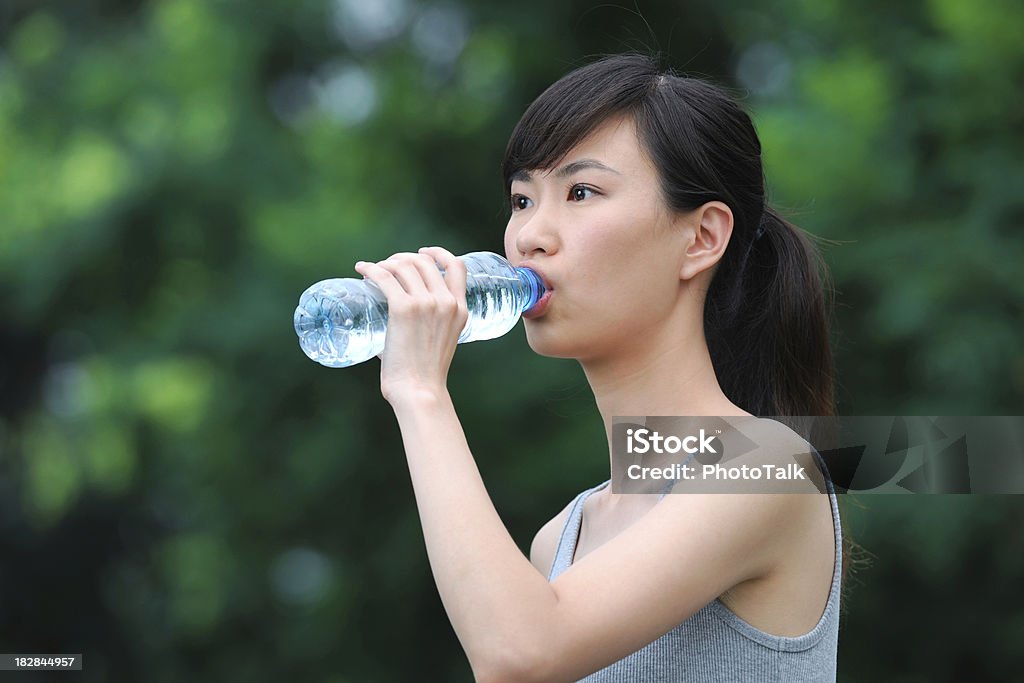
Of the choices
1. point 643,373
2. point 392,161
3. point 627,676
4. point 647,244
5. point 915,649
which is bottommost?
point 915,649

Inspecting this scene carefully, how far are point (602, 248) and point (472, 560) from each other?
22.5 inches

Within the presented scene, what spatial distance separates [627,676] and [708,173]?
81 centimetres

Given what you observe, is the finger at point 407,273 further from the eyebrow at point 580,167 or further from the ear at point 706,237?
the ear at point 706,237

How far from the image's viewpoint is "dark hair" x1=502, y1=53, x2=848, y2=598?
2.13m

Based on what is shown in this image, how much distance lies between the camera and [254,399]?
20.0ft

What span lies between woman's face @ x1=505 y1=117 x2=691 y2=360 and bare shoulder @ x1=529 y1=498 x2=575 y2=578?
0.44 meters

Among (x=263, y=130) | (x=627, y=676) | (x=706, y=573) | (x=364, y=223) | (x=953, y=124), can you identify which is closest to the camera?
(x=706, y=573)

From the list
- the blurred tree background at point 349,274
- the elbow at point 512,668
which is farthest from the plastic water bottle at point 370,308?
the blurred tree background at point 349,274

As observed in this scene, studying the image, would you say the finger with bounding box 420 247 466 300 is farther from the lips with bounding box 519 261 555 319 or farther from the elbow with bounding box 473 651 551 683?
the elbow with bounding box 473 651 551 683

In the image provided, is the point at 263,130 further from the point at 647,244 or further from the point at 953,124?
the point at 647,244

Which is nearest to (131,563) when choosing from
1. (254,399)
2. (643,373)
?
(254,399)

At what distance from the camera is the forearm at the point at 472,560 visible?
5.57 feet

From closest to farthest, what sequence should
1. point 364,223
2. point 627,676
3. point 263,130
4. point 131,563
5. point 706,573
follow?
point 706,573 → point 627,676 → point 364,223 → point 263,130 → point 131,563

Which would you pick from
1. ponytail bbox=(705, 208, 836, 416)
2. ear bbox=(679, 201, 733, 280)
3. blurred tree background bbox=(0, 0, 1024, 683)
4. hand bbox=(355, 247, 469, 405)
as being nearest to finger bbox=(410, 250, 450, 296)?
hand bbox=(355, 247, 469, 405)
